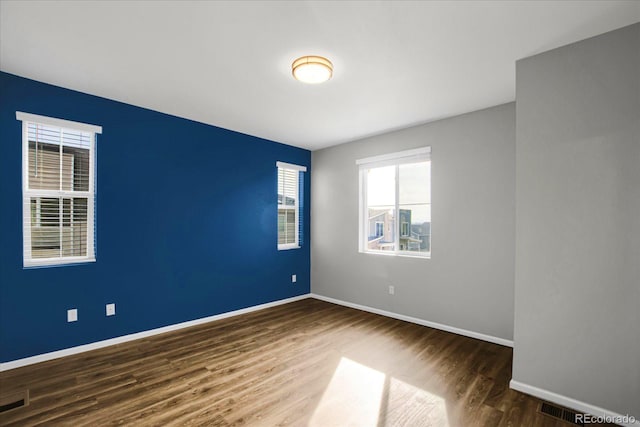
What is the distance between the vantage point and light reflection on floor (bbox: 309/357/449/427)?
84.0 inches

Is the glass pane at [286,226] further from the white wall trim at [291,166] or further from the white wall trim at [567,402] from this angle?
the white wall trim at [567,402]

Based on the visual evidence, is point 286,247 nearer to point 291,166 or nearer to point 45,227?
point 291,166

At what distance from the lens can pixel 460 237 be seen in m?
3.83

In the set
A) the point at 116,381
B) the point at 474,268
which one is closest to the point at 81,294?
the point at 116,381

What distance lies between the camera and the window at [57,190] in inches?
117

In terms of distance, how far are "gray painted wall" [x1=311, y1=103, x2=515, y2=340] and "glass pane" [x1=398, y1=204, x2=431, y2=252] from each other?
0.15 metres

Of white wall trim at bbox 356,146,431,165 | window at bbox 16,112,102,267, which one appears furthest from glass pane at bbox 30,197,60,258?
white wall trim at bbox 356,146,431,165

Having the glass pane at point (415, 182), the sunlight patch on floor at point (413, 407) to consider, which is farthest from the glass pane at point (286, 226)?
the sunlight patch on floor at point (413, 407)

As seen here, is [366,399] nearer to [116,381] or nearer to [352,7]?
[116,381]

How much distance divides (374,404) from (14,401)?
2.77m

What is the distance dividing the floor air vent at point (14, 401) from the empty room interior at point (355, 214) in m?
0.04

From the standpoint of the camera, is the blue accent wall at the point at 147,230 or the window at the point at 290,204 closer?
the blue accent wall at the point at 147,230

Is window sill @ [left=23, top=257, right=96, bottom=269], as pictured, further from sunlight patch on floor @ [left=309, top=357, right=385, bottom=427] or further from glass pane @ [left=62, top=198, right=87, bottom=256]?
sunlight patch on floor @ [left=309, top=357, right=385, bottom=427]

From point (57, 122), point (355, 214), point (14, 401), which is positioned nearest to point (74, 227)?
point (57, 122)
